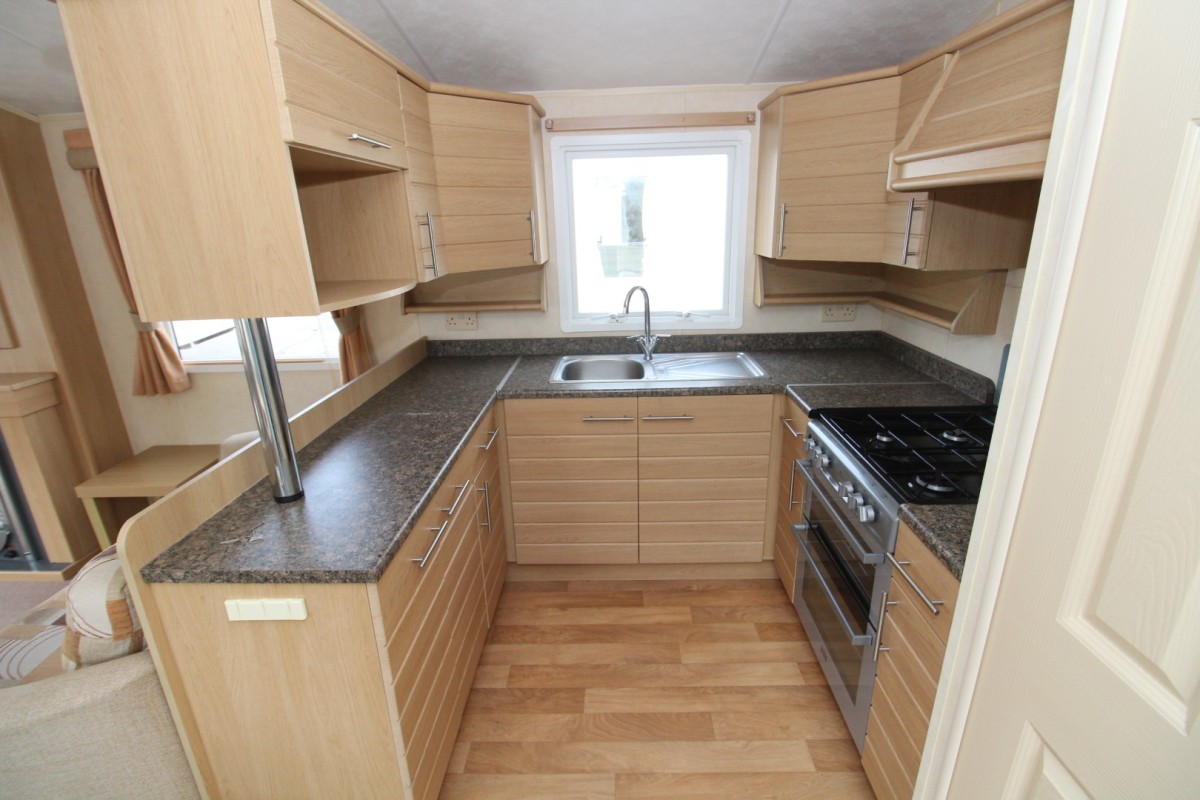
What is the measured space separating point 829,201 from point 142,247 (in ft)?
7.02

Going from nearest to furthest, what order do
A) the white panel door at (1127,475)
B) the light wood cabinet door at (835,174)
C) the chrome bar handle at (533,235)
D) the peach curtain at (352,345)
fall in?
1. the white panel door at (1127,475)
2. the light wood cabinet door at (835,174)
3. the chrome bar handle at (533,235)
4. the peach curtain at (352,345)

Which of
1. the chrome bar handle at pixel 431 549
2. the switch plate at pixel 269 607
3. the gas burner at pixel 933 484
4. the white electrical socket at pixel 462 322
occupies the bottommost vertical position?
the chrome bar handle at pixel 431 549

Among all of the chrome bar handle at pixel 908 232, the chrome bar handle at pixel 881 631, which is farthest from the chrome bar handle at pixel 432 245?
the chrome bar handle at pixel 881 631

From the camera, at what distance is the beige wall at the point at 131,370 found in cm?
267

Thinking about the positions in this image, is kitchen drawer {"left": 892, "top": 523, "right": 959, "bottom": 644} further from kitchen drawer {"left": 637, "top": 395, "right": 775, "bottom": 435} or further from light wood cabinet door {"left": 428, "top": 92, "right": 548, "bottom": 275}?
light wood cabinet door {"left": 428, "top": 92, "right": 548, "bottom": 275}

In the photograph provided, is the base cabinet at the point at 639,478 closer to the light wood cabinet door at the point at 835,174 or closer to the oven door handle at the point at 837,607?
the oven door handle at the point at 837,607

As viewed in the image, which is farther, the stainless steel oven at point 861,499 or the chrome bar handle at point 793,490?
the chrome bar handle at point 793,490

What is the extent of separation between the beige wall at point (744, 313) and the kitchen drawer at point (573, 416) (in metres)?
0.65

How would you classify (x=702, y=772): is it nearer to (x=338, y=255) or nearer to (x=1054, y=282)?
(x=1054, y=282)

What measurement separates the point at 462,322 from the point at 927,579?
2.26m

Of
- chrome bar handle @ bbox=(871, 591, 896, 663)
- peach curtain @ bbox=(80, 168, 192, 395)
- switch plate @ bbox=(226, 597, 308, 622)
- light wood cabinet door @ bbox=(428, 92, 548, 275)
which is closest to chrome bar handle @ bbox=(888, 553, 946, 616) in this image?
chrome bar handle @ bbox=(871, 591, 896, 663)

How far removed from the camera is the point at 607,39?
1922 millimetres

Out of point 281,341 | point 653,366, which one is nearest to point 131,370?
point 281,341

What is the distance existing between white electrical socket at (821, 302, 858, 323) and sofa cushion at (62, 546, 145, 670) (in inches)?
110
